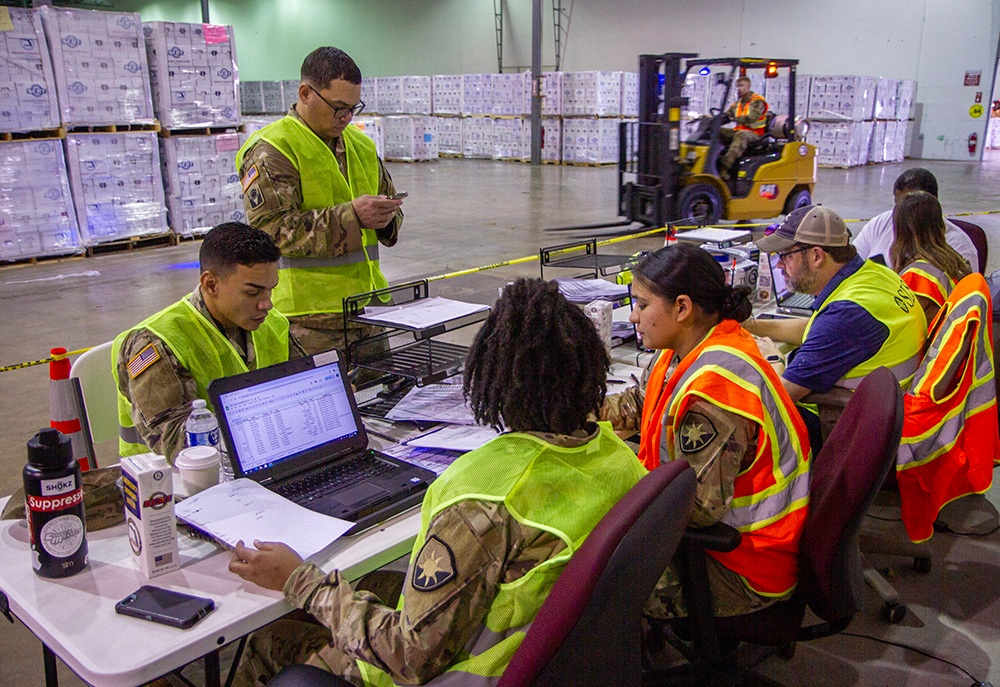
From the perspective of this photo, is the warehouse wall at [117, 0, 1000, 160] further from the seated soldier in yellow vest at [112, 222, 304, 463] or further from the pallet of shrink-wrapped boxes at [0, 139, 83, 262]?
the seated soldier in yellow vest at [112, 222, 304, 463]

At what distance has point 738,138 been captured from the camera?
35.7ft

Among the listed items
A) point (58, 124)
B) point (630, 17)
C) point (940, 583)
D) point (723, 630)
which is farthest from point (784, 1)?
point (723, 630)

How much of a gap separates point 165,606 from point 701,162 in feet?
32.8

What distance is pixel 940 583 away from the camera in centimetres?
347

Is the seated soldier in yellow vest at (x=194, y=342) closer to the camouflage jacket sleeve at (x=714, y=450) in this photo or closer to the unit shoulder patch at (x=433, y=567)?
the unit shoulder patch at (x=433, y=567)

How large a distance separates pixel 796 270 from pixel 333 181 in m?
1.99

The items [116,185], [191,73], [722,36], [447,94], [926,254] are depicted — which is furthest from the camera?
[447,94]

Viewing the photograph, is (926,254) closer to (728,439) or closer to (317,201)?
(728,439)

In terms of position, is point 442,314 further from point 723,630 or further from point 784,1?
point 784,1

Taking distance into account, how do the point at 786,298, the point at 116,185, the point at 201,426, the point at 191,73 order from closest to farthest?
the point at 201,426
the point at 786,298
the point at 116,185
the point at 191,73

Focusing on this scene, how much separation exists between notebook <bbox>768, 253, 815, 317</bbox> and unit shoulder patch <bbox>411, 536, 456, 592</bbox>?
10.9 feet

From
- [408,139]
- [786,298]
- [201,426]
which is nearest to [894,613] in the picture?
[786,298]

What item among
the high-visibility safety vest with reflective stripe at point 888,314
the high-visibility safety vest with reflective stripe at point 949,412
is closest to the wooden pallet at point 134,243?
the high-visibility safety vest with reflective stripe at point 888,314

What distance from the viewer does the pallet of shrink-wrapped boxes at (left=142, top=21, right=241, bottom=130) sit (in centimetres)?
955
